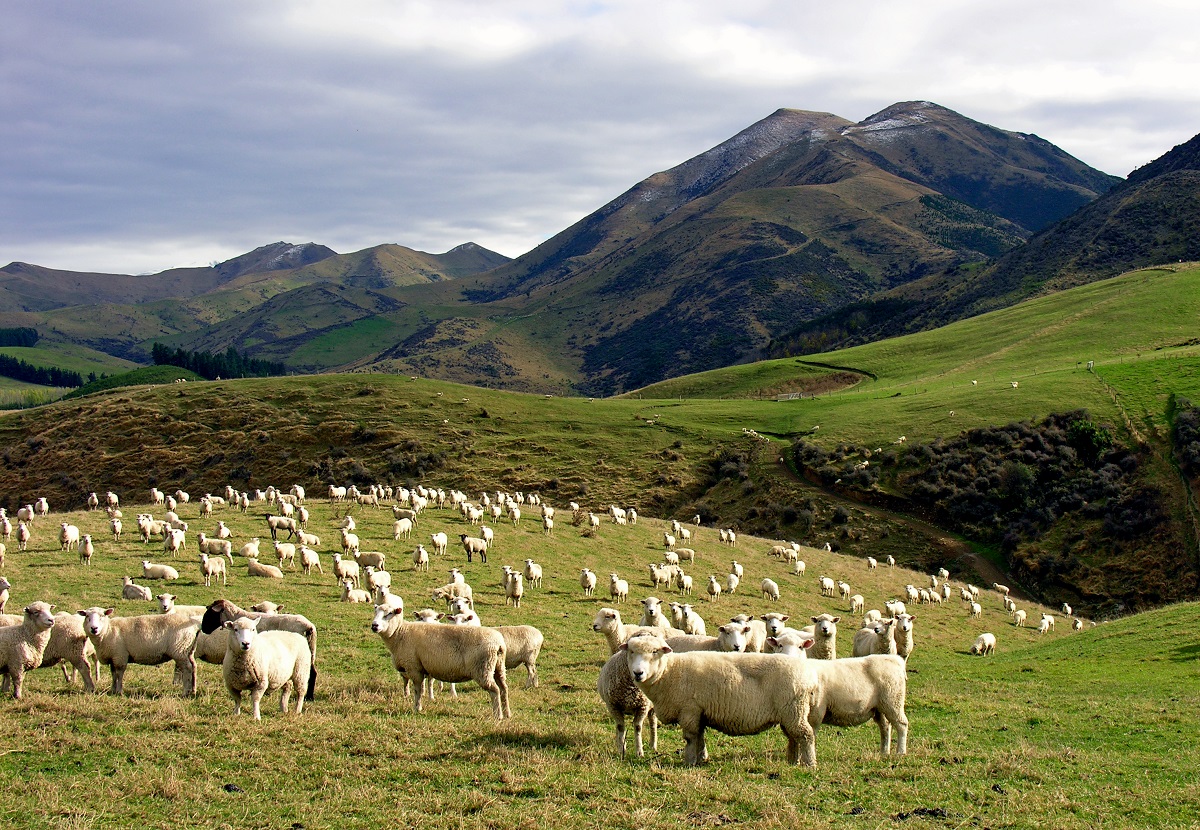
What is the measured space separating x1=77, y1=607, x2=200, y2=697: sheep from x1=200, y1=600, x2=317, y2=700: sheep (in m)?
0.27

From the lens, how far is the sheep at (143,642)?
1469 centimetres

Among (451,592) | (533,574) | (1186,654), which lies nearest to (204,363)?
(533,574)

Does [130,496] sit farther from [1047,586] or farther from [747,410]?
[1047,586]

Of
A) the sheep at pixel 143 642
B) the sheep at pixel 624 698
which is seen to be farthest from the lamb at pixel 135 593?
the sheep at pixel 624 698

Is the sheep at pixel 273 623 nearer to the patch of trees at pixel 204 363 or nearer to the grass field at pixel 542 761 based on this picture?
the grass field at pixel 542 761

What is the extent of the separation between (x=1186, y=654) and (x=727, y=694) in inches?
790

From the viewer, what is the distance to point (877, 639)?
739 inches

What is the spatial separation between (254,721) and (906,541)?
2110 inches

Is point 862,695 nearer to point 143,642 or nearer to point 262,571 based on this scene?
point 143,642

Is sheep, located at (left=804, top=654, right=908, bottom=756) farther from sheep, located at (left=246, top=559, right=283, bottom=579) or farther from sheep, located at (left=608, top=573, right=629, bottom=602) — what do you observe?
sheep, located at (left=246, top=559, right=283, bottom=579)

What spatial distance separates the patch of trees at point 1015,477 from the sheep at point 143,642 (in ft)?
179

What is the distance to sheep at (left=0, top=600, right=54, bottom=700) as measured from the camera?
13.9m

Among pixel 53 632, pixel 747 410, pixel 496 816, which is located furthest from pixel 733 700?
pixel 747 410

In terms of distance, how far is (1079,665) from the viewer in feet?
81.1
